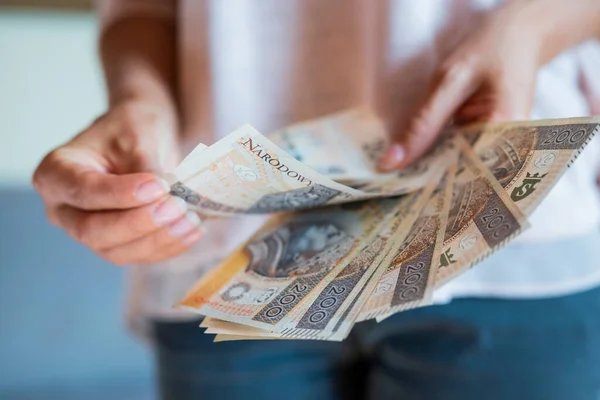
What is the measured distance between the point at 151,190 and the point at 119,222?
0.04 meters

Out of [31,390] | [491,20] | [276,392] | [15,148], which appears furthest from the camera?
[15,148]

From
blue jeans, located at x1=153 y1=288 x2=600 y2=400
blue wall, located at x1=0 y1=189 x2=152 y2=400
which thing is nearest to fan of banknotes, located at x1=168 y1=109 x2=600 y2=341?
blue jeans, located at x1=153 y1=288 x2=600 y2=400

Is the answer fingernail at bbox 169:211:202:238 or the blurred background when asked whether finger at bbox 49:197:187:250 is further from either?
the blurred background

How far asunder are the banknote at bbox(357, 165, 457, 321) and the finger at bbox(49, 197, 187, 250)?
150 mm

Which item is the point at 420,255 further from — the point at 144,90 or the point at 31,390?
the point at 31,390

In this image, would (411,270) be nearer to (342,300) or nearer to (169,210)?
(342,300)

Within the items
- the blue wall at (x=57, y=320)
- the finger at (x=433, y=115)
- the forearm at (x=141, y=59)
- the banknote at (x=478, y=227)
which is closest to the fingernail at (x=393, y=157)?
the finger at (x=433, y=115)

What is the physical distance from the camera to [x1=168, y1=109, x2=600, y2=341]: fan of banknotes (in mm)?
356

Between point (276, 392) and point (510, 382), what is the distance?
0.24 metres

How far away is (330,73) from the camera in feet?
1.93

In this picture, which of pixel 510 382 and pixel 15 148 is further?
pixel 15 148

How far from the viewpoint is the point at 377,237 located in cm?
42

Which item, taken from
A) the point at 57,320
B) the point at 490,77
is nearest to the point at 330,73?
the point at 490,77

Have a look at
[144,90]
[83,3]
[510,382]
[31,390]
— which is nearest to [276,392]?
[510,382]
